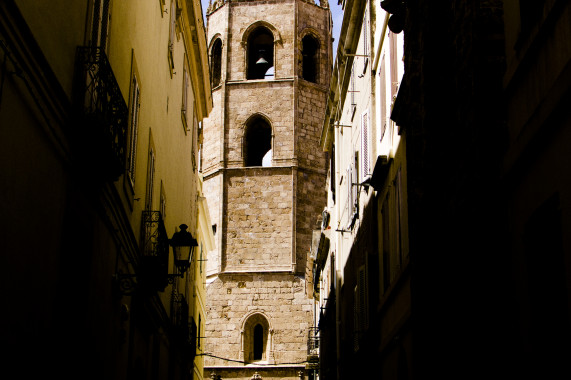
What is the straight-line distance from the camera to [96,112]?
8.67m

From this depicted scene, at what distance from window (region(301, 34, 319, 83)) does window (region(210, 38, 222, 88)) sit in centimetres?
374

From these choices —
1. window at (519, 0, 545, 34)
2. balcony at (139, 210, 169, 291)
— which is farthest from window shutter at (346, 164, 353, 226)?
window at (519, 0, 545, 34)

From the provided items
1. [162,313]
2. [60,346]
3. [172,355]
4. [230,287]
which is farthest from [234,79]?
[60,346]

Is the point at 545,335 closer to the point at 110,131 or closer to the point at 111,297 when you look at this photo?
the point at 110,131

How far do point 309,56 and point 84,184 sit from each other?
34.1 meters

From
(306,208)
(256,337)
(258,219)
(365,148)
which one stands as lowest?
(256,337)

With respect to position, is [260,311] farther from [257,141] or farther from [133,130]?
[133,130]

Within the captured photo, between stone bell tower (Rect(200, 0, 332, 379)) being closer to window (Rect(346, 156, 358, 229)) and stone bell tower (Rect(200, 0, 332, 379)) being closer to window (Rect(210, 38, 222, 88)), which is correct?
window (Rect(210, 38, 222, 88))

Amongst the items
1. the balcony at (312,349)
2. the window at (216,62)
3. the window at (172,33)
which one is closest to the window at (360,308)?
the window at (172,33)

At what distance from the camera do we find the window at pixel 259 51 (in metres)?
41.7

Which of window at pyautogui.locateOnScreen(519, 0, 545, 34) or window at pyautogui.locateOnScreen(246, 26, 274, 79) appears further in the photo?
window at pyautogui.locateOnScreen(246, 26, 274, 79)

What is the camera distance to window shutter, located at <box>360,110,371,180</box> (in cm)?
1659

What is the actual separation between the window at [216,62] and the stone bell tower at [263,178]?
6 centimetres

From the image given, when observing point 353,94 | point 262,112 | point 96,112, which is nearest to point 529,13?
point 96,112
